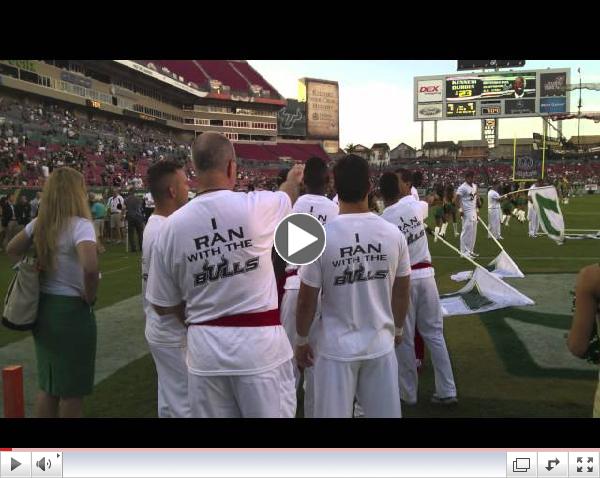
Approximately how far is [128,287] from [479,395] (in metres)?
7.24

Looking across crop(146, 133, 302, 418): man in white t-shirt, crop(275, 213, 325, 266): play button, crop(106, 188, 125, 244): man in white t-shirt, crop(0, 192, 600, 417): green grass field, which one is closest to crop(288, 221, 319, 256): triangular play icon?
crop(275, 213, 325, 266): play button

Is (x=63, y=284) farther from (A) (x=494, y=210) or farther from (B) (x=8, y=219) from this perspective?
(A) (x=494, y=210)

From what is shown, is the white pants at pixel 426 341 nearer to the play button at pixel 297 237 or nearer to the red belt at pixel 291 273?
the red belt at pixel 291 273

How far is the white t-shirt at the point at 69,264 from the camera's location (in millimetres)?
3445

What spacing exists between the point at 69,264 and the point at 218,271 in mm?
1429

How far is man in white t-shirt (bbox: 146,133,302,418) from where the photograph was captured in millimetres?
2525

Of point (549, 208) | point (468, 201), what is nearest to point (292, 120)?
point (468, 201)

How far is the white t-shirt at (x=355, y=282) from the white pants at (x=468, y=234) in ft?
37.0

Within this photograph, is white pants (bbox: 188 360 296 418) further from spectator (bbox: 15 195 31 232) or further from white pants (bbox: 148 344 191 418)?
spectator (bbox: 15 195 31 232)

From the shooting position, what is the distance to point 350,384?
3045 mm

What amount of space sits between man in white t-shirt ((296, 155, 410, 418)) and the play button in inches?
17.2
